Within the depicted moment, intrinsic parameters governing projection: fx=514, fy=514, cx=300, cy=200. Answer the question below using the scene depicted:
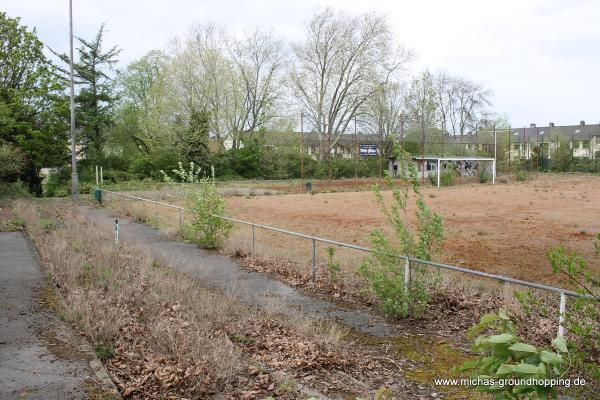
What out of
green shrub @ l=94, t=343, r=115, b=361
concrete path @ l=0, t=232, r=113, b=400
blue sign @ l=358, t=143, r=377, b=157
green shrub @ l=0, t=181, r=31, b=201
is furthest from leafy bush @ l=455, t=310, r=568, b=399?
blue sign @ l=358, t=143, r=377, b=157

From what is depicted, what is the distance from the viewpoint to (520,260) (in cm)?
1218

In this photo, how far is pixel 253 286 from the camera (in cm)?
1008

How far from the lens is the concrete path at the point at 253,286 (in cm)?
796

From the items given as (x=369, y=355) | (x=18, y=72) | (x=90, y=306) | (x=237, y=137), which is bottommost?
(x=369, y=355)

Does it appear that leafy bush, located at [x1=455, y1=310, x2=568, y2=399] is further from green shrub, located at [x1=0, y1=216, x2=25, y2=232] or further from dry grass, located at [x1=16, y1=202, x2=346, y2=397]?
green shrub, located at [x1=0, y1=216, x2=25, y2=232]

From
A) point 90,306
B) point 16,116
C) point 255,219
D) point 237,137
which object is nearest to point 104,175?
point 16,116

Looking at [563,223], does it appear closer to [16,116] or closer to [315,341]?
[315,341]

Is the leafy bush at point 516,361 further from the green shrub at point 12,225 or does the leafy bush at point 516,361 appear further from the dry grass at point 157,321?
the green shrub at point 12,225

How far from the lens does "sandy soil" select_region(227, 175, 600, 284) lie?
41.1 feet

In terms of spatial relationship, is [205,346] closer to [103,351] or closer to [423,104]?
[103,351]

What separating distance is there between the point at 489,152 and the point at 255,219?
41236 millimetres

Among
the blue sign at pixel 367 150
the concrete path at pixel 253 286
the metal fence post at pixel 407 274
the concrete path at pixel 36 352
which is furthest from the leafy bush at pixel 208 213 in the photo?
the blue sign at pixel 367 150

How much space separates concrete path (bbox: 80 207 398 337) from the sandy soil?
127 inches

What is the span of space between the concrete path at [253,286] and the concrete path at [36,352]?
9.62ft
